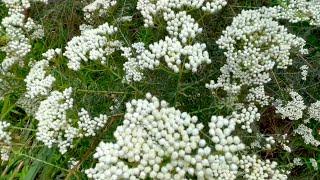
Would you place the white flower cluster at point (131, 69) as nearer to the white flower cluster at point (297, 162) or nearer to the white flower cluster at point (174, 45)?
the white flower cluster at point (174, 45)

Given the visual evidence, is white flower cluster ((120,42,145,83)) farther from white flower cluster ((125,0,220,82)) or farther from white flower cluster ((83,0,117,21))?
white flower cluster ((83,0,117,21))

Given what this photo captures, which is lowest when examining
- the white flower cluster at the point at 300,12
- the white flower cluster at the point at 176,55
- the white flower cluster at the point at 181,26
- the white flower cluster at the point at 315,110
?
the white flower cluster at the point at 315,110

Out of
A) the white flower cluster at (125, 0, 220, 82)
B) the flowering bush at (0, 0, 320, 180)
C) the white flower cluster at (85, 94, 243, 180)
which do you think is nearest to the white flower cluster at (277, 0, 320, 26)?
the flowering bush at (0, 0, 320, 180)

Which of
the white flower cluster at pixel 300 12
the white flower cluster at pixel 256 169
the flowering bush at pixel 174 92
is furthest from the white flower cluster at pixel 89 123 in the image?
the white flower cluster at pixel 300 12

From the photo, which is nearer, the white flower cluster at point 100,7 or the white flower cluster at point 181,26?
the white flower cluster at point 181,26

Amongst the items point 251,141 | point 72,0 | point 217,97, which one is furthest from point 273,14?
point 72,0

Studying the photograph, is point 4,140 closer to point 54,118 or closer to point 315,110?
point 54,118

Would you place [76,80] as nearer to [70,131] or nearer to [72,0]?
[70,131]
